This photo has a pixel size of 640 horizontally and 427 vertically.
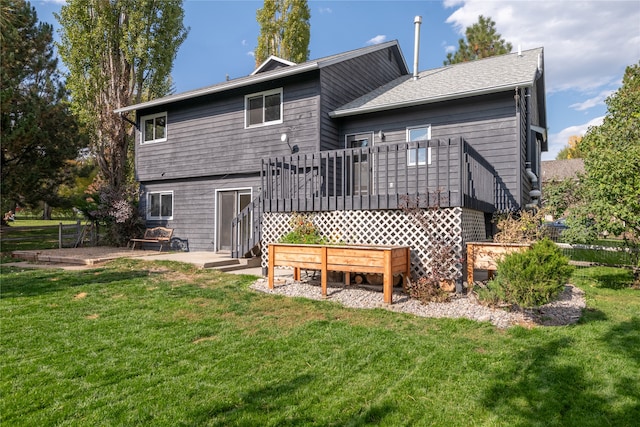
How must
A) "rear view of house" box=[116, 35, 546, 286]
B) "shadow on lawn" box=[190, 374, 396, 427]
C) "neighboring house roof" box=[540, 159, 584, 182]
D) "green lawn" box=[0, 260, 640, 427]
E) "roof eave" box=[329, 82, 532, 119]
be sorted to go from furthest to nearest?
"neighboring house roof" box=[540, 159, 584, 182]
"roof eave" box=[329, 82, 532, 119]
"rear view of house" box=[116, 35, 546, 286]
"green lawn" box=[0, 260, 640, 427]
"shadow on lawn" box=[190, 374, 396, 427]

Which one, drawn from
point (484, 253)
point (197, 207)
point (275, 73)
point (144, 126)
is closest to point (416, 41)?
point (275, 73)

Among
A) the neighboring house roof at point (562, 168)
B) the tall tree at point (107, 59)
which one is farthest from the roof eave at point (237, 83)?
the neighboring house roof at point (562, 168)

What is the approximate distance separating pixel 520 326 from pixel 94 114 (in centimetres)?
1830

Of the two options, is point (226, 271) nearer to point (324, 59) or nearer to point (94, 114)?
point (324, 59)

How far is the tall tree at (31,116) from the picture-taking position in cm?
1578

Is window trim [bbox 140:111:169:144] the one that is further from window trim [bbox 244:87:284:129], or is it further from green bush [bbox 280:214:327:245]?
green bush [bbox 280:214:327:245]

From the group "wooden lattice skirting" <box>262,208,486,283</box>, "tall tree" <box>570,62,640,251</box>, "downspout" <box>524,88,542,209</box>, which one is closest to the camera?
"wooden lattice skirting" <box>262,208,486,283</box>

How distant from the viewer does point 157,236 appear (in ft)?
45.4

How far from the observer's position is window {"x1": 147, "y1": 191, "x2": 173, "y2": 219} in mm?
14008

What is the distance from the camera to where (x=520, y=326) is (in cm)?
454

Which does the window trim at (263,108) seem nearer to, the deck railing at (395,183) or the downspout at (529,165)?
the deck railing at (395,183)

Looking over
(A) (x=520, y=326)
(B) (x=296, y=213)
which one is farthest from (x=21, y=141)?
(A) (x=520, y=326)

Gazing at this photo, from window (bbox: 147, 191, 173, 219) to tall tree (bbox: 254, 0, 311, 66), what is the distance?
1384cm

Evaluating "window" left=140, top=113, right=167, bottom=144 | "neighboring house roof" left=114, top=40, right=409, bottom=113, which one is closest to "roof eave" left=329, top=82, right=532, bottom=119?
"neighboring house roof" left=114, top=40, right=409, bottom=113
